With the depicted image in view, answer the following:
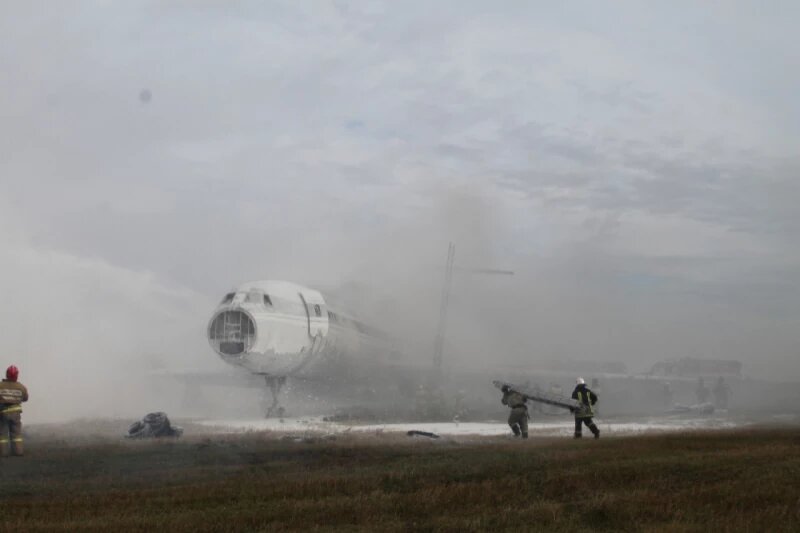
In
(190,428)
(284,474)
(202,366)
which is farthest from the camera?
(202,366)

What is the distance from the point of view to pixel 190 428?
1331 inches

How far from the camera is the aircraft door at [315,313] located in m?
42.7

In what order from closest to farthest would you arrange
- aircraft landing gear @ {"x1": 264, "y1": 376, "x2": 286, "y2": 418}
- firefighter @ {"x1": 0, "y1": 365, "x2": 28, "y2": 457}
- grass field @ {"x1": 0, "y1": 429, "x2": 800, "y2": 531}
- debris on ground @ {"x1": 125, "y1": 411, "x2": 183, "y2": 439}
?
grass field @ {"x1": 0, "y1": 429, "x2": 800, "y2": 531} → firefighter @ {"x1": 0, "y1": 365, "x2": 28, "y2": 457} → debris on ground @ {"x1": 125, "y1": 411, "x2": 183, "y2": 439} → aircraft landing gear @ {"x1": 264, "y1": 376, "x2": 286, "y2": 418}

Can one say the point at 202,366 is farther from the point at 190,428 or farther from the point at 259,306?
the point at 190,428

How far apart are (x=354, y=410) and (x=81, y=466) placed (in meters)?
29.2

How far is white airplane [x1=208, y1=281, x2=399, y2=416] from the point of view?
3791cm

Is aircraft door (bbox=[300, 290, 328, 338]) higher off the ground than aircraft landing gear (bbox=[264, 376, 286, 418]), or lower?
higher

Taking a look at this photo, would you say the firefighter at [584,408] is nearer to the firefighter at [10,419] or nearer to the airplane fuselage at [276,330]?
the airplane fuselage at [276,330]

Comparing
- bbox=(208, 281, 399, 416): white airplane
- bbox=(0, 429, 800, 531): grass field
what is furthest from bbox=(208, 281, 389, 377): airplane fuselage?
bbox=(0, 429, 800, 531): grass field

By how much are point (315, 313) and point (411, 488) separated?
28.0 m

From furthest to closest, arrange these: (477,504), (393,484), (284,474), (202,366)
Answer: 1. (202,366)
2. (284,474)
3. (393,484)
4. (477,504)

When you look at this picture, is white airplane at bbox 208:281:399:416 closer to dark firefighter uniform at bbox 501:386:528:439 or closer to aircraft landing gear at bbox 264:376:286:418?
aircraft landing gear at bbox 264:376:286:418

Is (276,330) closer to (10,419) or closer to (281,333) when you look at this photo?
(281,333)

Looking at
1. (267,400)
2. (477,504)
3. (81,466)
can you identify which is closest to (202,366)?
(267,400)
